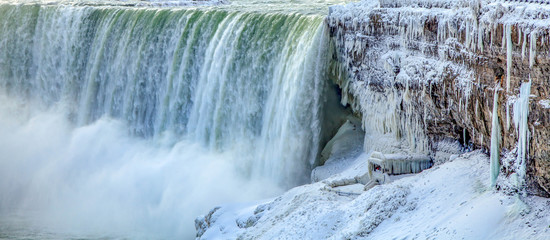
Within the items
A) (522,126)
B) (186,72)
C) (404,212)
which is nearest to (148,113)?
(186,72)

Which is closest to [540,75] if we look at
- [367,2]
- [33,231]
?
[367,2]

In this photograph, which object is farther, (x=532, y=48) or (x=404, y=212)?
(x=404, y=212)

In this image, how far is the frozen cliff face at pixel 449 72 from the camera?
15.2 m

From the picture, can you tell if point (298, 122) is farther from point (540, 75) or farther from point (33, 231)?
point (540, 75)

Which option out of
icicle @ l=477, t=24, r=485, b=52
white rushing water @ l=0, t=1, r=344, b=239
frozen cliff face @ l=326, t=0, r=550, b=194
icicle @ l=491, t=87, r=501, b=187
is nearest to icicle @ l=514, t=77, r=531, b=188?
frozen cliff face @ l=326, t=0, r=550, b=194

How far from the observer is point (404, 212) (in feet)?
55.7

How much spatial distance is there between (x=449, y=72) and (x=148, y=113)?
40.4 feet

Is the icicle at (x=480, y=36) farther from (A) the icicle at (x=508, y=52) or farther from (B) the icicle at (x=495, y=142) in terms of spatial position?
(A) the icicle at (x=508, y=52)

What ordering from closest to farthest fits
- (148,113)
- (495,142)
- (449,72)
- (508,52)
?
(508,52) → (495,142) → (449,72) → (148,113)

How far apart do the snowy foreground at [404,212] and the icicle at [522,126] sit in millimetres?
481

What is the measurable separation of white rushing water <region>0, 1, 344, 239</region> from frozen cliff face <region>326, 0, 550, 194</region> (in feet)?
5.29

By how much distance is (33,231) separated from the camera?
2516cm

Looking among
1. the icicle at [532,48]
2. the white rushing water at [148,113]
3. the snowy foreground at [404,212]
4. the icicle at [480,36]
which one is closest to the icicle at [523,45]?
the icicle at [532,48]

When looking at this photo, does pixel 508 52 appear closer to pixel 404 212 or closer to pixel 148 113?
pixel 404 212
